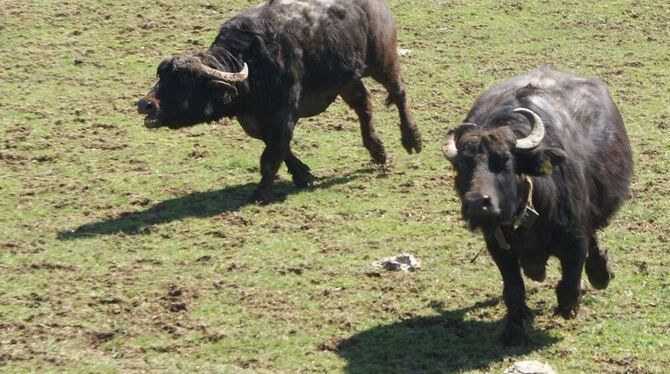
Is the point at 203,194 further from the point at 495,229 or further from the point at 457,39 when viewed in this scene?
the point at 457,39

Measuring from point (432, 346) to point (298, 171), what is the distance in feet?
13.1

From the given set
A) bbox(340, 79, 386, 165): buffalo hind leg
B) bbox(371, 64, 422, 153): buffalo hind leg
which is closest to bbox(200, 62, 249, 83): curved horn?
bbox(340, 79, 386, 165): buffalo hind leg

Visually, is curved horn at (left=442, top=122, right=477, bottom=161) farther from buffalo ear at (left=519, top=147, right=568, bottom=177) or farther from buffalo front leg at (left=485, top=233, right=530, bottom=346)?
buffalo front leg at (left=485, top=233, right=530, bottom=346)

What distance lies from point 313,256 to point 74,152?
11.9 ft

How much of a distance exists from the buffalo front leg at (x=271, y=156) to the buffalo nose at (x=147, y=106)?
108cm

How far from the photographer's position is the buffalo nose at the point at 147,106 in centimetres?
1194

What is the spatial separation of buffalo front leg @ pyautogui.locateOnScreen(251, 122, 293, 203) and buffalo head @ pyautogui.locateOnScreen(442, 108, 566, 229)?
3.91 meters

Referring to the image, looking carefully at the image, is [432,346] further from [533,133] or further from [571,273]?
[533,133]

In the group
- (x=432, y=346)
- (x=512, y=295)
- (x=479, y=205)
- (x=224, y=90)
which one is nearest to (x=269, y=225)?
(x=224, y=90)

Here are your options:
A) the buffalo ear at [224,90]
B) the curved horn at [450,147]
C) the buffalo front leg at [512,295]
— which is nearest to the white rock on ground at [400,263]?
the buffalo front leg at [512,295]

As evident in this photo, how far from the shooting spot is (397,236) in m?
11.1

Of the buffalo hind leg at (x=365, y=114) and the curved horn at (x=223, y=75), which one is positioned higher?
the curved horn at (x=223, y=75)

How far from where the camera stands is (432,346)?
8.83 m

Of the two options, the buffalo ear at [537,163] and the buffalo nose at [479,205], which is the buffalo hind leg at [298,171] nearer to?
the buffalo ear at [537,163]
